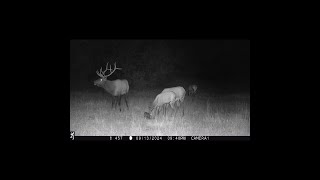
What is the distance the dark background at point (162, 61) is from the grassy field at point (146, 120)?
14 centimetres

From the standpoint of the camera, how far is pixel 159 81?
990cm

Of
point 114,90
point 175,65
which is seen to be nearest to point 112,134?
point 114,90

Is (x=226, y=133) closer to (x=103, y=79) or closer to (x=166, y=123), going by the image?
(x=166, y=123)

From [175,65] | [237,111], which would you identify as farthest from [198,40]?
[237,111]

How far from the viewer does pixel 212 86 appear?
9930mm

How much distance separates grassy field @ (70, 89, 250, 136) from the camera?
9898 millimetres

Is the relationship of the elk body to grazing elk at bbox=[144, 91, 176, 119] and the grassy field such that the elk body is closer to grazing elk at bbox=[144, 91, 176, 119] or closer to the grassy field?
the grassy field

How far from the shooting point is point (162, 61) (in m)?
9.88

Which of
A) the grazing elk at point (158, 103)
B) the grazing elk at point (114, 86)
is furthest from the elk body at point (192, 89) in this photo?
the grazing elk at point (114, 86)

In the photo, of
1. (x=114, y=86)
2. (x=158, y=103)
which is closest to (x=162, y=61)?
(x=158, y=103)

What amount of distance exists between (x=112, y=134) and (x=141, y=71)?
87 centimetres

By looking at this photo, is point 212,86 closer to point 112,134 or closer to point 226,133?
point 226,133

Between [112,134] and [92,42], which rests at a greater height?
[92,42]

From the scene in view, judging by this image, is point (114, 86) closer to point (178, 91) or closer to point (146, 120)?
point (146, 120)
